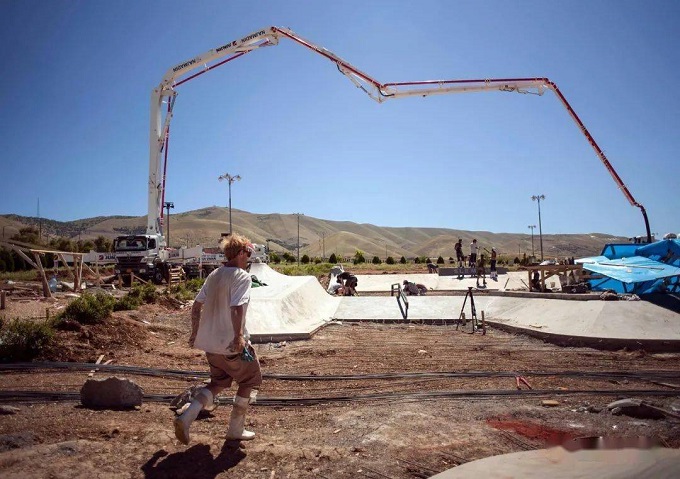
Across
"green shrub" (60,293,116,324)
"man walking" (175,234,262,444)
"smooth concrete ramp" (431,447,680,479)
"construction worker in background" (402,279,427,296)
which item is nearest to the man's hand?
"man walking" (175,234,262,444)

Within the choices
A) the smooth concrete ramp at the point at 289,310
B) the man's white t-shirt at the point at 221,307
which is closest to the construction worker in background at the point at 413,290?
the smooth concrete ramp at the point at 289,310

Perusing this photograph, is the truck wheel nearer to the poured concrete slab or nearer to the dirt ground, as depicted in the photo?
the poured concrete slab

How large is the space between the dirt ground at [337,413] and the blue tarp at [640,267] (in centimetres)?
496

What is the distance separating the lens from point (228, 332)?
14.0ft

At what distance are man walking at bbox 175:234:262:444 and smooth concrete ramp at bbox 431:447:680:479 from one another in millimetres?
1815

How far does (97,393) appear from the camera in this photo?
17.8ft

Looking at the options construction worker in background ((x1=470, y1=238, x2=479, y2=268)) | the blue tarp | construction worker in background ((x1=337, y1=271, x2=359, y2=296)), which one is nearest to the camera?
the blue tarp

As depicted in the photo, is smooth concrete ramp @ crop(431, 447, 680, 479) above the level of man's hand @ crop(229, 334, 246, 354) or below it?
below

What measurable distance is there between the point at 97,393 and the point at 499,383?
5.32 meters

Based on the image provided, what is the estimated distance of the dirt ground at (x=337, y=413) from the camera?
4.00 metres

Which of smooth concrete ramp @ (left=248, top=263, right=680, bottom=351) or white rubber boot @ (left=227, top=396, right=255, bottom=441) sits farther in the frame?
smooth concrete ramp @ (left=248, top=263, right=680, bottom=351)

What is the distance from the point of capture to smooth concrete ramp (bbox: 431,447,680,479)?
12.5 feet

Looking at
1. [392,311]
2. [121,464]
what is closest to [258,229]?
[392,311]

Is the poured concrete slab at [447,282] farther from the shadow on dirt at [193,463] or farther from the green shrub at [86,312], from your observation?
the shadow on dirt at [193,463]
